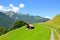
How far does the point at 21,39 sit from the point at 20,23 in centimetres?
7930

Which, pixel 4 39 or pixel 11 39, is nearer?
pixel 11 39

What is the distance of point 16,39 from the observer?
158ft

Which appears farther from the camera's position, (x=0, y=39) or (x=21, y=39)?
(x=0, y=39)

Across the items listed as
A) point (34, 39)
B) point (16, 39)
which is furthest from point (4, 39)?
point (34, 39)

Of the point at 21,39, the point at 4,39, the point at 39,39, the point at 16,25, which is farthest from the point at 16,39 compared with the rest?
the point at 16,25

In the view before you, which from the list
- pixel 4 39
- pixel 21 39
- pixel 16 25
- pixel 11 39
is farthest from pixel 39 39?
pixel 16 25

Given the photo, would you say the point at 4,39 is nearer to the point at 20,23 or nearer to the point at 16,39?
the point at 16,39

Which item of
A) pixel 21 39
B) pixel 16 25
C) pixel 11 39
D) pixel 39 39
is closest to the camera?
pixel 39 39

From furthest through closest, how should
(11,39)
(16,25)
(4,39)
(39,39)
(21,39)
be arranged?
(16,25) < (4,39) < (11,39) < (21,39) < (39,39)

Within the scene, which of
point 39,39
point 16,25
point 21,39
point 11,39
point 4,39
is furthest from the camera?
point 16,25

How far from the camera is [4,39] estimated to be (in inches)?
2156

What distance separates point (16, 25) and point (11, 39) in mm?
71606

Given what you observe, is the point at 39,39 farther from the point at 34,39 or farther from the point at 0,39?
the point at 0,39

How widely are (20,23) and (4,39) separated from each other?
70352mm
